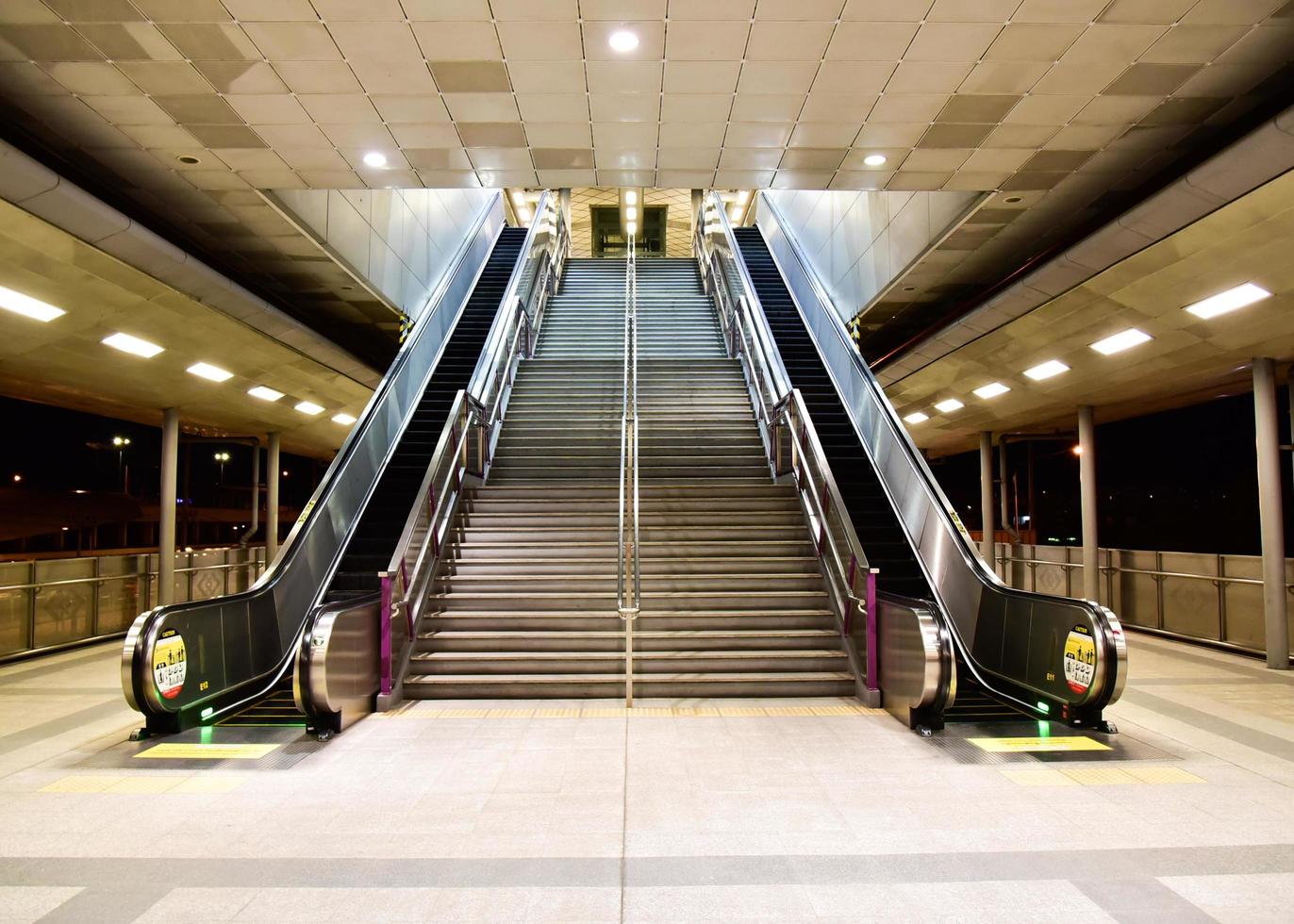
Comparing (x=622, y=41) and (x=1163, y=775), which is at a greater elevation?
(x=622, y=41)

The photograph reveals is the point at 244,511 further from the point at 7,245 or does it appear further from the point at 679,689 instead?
the point at 679,689

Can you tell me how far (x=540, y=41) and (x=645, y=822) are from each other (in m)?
4.26

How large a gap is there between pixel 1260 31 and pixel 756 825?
16.4ft

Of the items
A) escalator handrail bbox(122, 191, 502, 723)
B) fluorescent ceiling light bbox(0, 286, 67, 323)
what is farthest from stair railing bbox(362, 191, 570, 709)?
fluorescent ceiling light bbox(0, 286, 67, 323)

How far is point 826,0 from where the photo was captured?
167 inches

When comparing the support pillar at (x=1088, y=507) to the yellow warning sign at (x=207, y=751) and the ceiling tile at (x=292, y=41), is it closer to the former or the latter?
the yellow warning sign at (x=207, y=751)

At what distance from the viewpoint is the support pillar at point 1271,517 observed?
7.86 meters

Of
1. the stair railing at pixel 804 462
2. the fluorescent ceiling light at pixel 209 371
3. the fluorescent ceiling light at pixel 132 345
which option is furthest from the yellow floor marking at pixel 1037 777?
the fluorescent ceiling light at pixel 209 371

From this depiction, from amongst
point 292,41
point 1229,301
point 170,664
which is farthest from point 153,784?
point 1229,301

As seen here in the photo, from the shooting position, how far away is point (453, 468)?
819 centimetres

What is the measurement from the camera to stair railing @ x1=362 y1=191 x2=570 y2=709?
5969mm

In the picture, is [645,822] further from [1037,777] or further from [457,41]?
[457,41]

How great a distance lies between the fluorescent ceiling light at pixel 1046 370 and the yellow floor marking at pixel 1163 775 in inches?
241

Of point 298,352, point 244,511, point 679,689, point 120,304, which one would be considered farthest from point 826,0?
point 244,511
